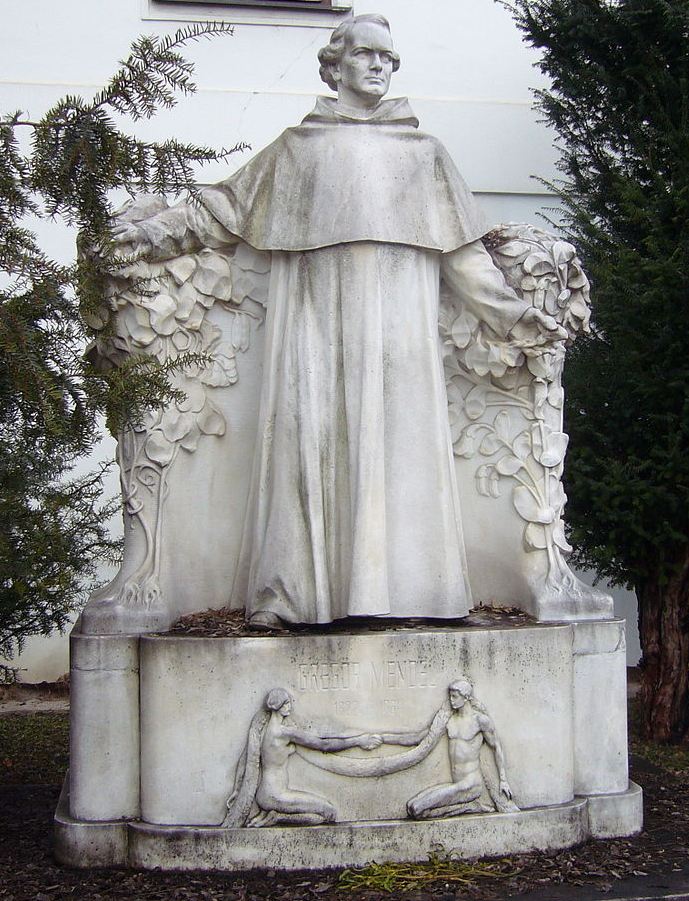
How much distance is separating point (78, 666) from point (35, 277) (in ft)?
5.48

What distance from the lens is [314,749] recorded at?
14.5 feet

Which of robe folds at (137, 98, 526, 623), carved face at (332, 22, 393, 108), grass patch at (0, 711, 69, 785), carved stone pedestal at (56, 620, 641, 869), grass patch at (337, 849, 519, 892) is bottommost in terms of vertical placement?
grass patch at (0, 711, 69, 785)

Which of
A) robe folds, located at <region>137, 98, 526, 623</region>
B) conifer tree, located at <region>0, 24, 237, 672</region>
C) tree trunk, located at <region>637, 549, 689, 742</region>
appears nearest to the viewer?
conifer tree, located at <region>0, 24, 237, 672</region>

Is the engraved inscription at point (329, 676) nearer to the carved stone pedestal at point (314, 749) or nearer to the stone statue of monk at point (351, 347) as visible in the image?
the carved stone pedestal at point (314, 749)

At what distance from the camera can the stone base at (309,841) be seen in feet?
14.1

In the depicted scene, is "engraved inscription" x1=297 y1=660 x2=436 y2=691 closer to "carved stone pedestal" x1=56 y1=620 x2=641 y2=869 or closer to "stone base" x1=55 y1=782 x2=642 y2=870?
"carved stone pedestal" x1=56 y1=620 x2=641 y2=869

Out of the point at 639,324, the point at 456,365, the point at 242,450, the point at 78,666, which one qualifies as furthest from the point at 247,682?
the point at 639,324

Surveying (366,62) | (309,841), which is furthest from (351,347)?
(309,841)

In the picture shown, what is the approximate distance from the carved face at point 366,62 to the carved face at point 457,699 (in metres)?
2.36

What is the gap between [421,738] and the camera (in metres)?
4.47

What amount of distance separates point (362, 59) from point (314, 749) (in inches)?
105

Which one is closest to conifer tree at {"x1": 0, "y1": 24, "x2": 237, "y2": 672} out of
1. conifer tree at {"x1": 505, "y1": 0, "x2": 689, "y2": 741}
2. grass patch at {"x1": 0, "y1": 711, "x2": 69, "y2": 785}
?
grass patch at {"x1": 0, "y1": 711, "x2": 69, "y2": 785}

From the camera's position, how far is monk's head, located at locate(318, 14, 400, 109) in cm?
483

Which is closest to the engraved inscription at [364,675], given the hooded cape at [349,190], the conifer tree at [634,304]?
the hooded cape at [349,190]
